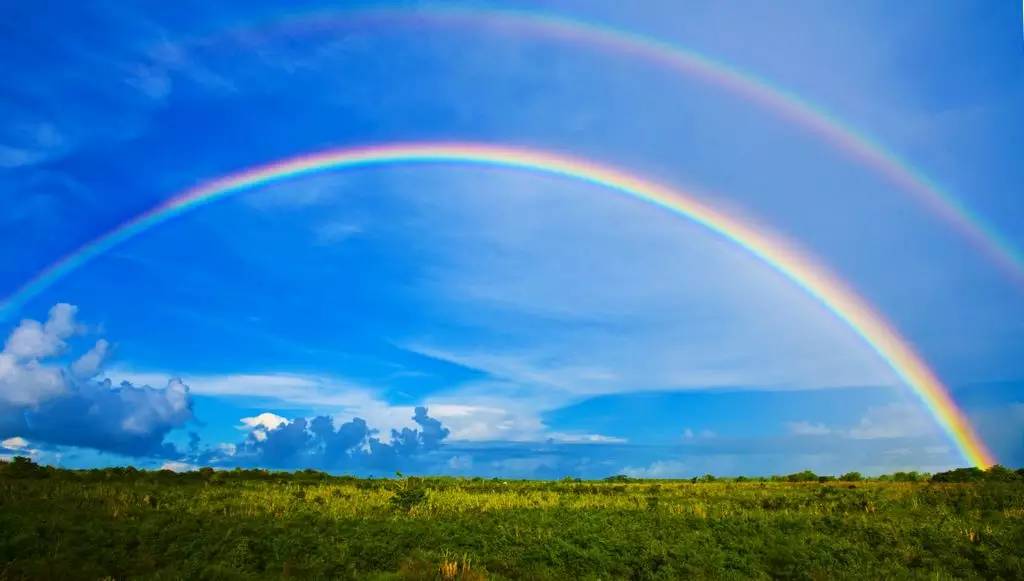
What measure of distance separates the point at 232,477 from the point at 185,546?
Result: 122 feet

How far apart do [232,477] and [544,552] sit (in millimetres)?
42433

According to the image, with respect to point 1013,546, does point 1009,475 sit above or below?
above

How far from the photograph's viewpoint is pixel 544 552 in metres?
24.4

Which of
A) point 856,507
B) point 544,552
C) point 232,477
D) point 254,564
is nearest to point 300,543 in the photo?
point 254,564

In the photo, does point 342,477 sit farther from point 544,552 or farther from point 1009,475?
point 1009,475

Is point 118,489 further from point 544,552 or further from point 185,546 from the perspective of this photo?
point 544,552

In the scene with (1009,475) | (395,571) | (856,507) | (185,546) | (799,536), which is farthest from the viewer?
(1009,475)

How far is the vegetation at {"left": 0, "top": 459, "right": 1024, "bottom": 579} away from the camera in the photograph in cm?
2197

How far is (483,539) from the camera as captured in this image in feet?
85.4

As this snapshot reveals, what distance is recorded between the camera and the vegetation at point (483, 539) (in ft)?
72.1

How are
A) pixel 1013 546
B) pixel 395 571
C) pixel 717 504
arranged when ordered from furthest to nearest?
pixel 717 504 → pixel 1013 546 → pixel 395 571

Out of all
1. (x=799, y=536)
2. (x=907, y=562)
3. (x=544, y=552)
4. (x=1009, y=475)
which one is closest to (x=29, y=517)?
(x=544, y=552)

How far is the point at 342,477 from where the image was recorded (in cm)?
6769

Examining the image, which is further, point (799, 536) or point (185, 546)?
point (799, 536)
